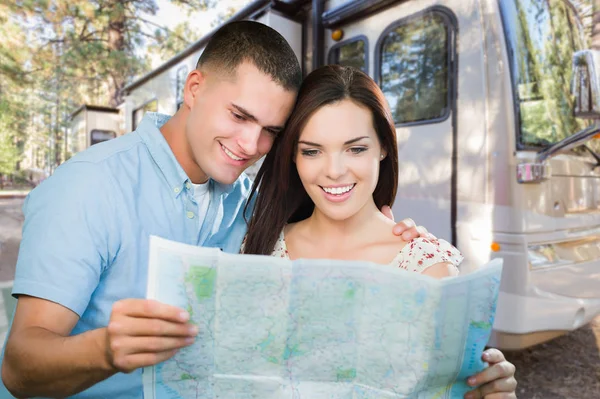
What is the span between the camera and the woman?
135 centimetres

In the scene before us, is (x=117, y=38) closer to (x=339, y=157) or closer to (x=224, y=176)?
(x=224, y=176)

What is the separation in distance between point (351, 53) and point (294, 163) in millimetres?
2082

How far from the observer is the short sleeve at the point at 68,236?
0.99 meters

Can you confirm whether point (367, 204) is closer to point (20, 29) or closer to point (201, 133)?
point (201, 133)

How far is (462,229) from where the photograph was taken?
8.31ft

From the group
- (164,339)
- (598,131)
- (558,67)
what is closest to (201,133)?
(164,339)

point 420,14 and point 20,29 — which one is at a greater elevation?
point 20,29

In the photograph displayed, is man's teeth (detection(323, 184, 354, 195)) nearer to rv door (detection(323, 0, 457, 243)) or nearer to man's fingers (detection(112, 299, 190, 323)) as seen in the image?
man's fingers (detection(112, 299, 190, 323))

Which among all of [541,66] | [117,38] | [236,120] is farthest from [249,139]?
[117,38]

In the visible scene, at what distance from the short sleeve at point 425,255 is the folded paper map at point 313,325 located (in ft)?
1.40

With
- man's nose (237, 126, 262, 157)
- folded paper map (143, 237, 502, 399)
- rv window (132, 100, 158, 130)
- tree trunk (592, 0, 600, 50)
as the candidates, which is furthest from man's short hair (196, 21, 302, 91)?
rv window (132, 100, 158, 130)

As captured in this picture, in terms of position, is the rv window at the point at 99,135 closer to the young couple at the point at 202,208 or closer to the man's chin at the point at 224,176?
the young couple at the point at 202,208

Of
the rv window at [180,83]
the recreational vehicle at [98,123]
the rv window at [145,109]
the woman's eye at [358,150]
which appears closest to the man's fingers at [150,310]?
the woman's eye at [358,150]

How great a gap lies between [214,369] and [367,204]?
906 mm
